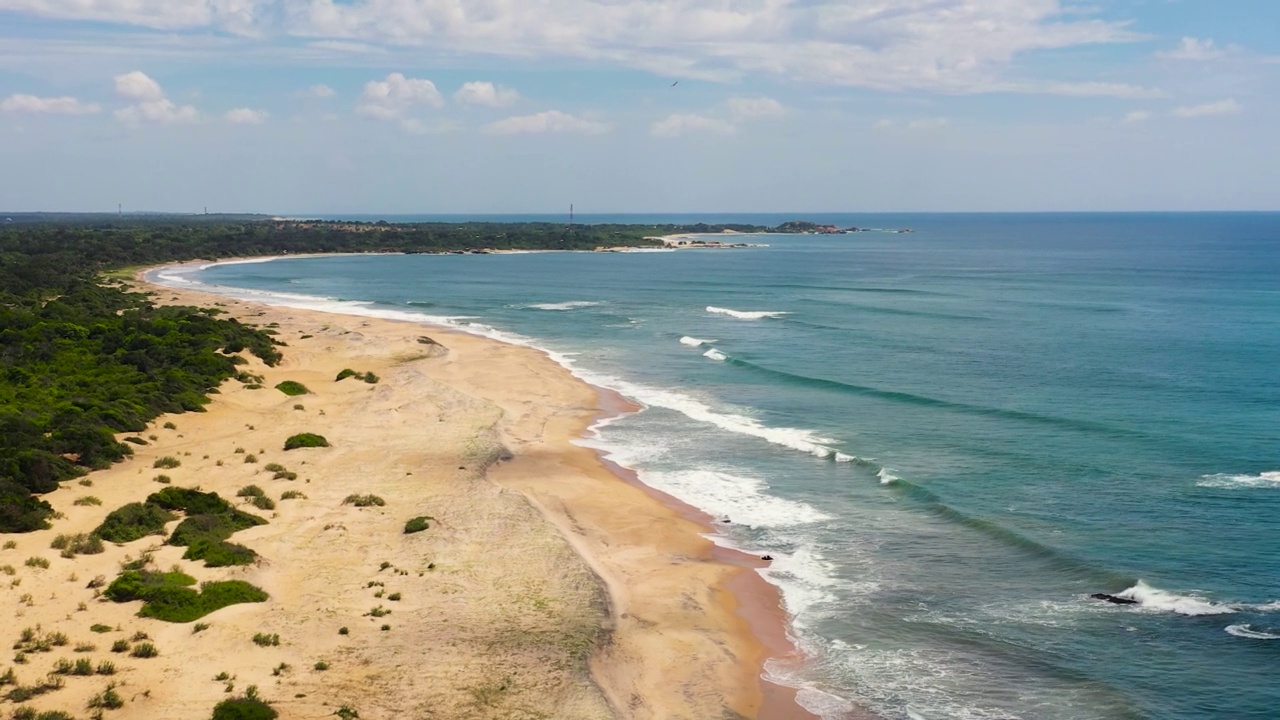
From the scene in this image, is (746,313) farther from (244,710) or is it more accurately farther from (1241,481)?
(244,710)

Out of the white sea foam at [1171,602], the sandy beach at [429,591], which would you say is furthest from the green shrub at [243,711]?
the white sea foam at [1171,602]

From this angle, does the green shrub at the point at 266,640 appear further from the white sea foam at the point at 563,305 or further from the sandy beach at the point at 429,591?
the white sea foam at the point at 563,305

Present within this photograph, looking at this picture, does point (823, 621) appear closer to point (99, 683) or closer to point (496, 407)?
point (99, 683)

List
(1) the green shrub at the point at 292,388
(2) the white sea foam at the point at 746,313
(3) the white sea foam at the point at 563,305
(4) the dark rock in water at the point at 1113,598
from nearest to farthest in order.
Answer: (4) the dark rock in water at the point at 1113,598, (1) the green shrub at the point at 292,388, (2) the white sea foam at the point at 746,313, (3) the white sea foam at the point at 563,305

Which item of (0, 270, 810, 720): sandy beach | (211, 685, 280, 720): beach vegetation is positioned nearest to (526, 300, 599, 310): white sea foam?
(0, 270, 810, 720): sandy beach

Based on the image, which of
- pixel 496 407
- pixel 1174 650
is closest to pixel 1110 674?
pixel 1174 650

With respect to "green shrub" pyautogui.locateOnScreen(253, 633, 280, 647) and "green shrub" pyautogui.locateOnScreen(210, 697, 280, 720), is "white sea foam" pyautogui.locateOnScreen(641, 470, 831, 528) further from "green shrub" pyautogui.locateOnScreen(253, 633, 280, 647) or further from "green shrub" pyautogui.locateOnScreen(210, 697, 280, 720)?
"green shrub" pyautogui.locateOnScreen(210, 697, 280, 720)
